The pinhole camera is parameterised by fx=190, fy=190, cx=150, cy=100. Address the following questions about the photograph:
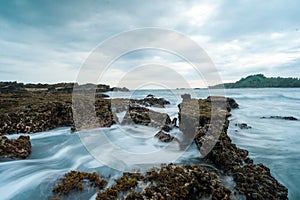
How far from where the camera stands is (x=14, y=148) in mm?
5430

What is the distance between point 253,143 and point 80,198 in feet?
24.6

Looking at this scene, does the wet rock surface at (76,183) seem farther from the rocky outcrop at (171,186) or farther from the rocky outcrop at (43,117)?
the rocky outcrop at (43,117)

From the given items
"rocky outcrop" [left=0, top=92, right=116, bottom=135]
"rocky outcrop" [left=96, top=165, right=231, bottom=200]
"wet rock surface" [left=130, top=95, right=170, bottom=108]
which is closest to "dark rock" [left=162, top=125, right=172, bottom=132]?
"rocky outcrop" [left=0, top=92, right=116, bottom=135]

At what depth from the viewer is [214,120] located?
276 inches

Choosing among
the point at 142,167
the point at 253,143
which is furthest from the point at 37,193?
the point at 253,143

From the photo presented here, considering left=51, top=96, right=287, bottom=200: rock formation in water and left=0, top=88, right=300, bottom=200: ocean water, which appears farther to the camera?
left=0, top=88, right=300, bottom=200: ocean water

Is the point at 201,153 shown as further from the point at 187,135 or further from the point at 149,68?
the point at 149,68

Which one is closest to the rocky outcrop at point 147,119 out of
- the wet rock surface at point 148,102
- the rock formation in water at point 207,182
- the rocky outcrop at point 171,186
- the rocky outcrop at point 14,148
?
the rock formation in water at point 207,182

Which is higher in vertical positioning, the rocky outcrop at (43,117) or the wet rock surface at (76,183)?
the rocky outcrop at (43,117)

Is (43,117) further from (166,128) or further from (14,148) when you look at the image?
(166,128)

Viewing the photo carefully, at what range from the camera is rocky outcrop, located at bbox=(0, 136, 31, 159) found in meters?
5.24

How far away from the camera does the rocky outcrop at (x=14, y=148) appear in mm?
5238

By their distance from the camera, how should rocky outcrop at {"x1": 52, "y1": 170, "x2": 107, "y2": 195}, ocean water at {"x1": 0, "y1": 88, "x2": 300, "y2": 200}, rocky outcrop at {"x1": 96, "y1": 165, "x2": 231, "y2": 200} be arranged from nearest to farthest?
rocky outcrop at {"x1": 96, "y1": 165, "x2": 231, "y2": 200} → rocky outcrop at {"x1": 52, "y1": 170, "x2": 107, "y2": 195} → ocean water at {"x1": 0, "y1": 88, "x2": 300, "y2": 200}

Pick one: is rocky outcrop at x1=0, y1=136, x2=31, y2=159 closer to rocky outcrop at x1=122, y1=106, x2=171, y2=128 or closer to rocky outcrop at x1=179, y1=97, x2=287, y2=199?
rocky outcrop at x1=122, y1=106, x2=171, y2=128
